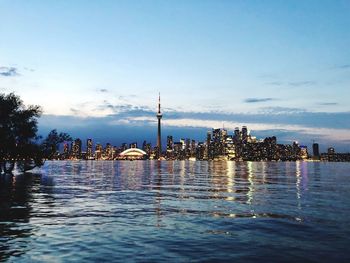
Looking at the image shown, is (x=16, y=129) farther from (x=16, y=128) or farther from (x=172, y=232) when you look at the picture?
(x=172, y=232)

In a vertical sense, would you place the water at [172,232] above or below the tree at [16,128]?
below

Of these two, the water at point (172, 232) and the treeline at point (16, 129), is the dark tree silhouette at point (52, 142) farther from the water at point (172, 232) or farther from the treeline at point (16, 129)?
the water at point (172, 232)

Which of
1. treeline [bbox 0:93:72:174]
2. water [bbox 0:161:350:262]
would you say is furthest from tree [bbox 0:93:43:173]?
water [bbox 0:161:350:262]

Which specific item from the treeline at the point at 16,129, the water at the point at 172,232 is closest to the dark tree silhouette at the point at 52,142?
the treeline at the point at 16,129

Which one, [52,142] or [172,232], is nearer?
[172,232]

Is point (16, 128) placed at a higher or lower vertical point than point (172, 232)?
higher

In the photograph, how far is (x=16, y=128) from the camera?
81250 mm

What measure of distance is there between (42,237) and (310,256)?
581 inches

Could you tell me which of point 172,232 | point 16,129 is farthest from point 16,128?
point 172,232

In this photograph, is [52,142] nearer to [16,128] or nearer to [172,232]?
[16,128]

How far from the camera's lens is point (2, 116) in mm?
75500

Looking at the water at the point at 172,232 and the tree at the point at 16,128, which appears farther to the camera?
the tree at the point at 16,128

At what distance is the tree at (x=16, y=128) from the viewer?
76.1 metres

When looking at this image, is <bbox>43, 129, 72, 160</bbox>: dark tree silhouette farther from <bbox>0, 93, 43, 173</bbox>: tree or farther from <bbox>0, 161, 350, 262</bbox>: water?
<bbox>0, 161, 350, 262</bbox>: water
